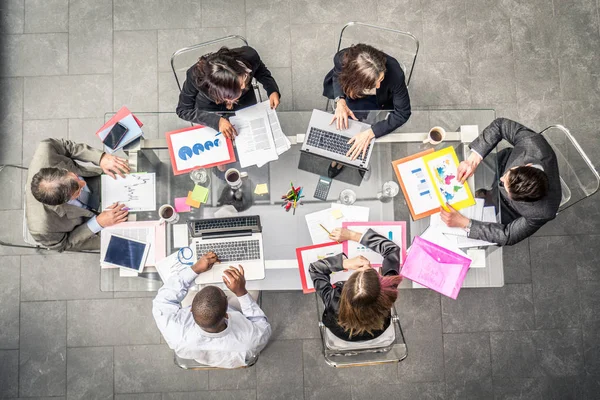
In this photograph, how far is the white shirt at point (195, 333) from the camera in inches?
88.0

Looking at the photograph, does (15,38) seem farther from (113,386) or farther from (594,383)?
(594,383)

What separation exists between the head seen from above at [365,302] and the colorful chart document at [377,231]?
9.9 inches

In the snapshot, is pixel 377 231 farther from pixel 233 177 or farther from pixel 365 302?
pixel 233 177

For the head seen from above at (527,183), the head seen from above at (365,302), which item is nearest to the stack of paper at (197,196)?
the head seen from above at (365,302)

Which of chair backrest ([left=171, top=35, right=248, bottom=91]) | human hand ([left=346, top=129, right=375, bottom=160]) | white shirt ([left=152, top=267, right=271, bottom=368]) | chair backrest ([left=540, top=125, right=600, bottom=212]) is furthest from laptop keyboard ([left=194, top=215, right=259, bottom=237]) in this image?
chair backrest ([left=540, top=125, right=600, bottom=212])

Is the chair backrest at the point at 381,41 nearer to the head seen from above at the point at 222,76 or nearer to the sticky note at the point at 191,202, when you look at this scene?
the head seen from above at the point at 222,76

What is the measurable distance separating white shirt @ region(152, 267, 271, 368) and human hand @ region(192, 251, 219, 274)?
0.03 m

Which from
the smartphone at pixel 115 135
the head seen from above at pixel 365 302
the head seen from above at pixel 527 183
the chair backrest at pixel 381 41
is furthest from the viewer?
the chair backrest at pixel 381 41

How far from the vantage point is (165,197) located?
7.99ft

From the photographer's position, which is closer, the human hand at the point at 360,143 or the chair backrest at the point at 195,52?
the human hand at the point at 360,143

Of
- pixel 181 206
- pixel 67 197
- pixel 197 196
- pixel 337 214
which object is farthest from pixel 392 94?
pixel 67 197

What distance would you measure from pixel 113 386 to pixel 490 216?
2751mm

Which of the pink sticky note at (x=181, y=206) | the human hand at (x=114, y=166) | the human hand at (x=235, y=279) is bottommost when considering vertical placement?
the human hand at (x=235, y=279)

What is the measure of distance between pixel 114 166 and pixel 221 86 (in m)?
0.78
